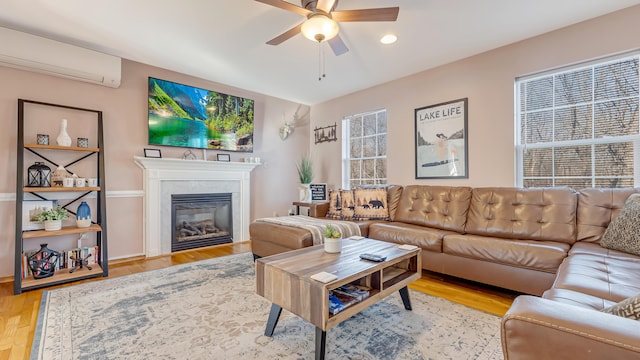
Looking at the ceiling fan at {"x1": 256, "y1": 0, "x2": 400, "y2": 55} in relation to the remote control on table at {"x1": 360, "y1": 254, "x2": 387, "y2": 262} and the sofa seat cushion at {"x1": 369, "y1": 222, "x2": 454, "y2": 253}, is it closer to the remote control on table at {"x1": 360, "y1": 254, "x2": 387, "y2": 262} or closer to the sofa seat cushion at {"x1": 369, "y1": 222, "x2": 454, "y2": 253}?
the remote control on table at {"x1": 360, "y1": 254, "x2": 387, "y2": 262}

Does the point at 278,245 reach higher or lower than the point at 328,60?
lower

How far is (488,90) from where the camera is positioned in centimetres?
319

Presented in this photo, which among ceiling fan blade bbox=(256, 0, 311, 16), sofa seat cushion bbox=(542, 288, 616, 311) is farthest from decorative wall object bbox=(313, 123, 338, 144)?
sofa seat cushion bbox=(542, 288, 616, 311)

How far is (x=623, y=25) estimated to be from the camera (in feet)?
7.99

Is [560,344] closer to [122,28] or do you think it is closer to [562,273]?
[562,273]

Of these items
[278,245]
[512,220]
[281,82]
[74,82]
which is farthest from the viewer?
[281,82]

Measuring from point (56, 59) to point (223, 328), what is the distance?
10.1 feet

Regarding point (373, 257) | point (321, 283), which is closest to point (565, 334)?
point (321, 283)

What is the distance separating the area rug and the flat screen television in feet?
6.70

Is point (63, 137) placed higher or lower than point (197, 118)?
lower

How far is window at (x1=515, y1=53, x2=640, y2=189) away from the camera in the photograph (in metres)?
2.49

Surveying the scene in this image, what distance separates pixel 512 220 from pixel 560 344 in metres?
2.35

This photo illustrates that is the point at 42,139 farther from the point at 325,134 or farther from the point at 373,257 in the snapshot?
the point at 325,134

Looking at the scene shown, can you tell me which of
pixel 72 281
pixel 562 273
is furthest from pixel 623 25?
pixel 72 281
